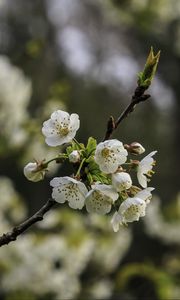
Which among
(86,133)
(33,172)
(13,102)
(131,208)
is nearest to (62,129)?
(33,172)

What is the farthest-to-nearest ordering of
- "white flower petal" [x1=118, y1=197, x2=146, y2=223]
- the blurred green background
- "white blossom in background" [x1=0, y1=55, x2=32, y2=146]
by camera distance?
the blurred green background → "white blossom in background" [x1=0, y1=55, x2=32, y2=146] → "white flower petal" [x1=118, y1=197, x2=146, y2=223]

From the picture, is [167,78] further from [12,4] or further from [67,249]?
[67,249]

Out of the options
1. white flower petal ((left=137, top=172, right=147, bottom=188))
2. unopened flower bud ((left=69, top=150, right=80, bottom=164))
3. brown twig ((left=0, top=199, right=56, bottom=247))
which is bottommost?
white flower petal ((left=137, top=172, right=147, bottom=188))

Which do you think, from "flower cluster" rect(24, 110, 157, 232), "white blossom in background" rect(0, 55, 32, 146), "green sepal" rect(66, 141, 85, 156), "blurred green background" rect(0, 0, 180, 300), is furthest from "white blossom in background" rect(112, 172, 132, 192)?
"white blossom in background" rect(0, 55, 32, 146)

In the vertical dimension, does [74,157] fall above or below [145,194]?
above

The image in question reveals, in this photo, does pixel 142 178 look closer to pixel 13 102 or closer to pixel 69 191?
pixel 69 191

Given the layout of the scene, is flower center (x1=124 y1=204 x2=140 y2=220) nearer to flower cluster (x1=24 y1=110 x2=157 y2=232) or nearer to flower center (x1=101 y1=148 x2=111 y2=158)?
flower cluster (x1=24 y1=110 x2=157 y2=232)

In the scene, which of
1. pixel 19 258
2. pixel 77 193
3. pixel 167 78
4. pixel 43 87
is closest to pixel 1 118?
pixel 19 258
